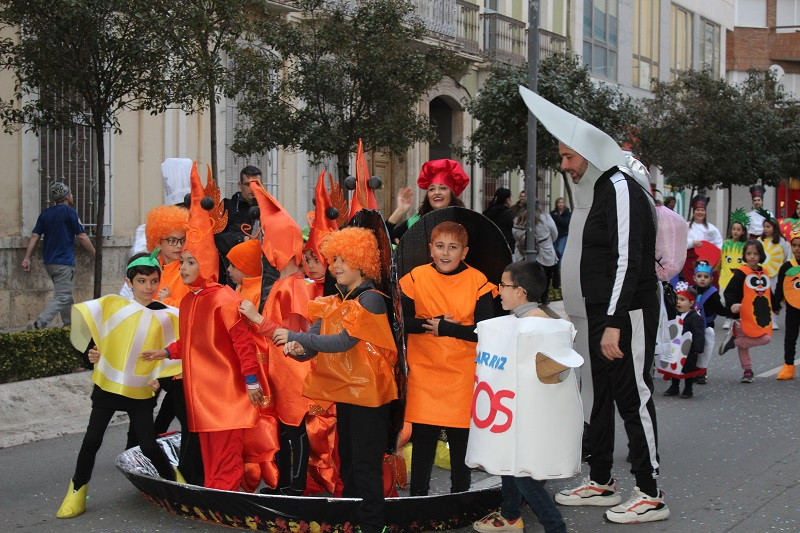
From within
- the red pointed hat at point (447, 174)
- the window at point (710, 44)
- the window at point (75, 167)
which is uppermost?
the window at point (710, 44)

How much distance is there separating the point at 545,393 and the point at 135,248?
492 centimetres

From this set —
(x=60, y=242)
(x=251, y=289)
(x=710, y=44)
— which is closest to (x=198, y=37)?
(x=60, y=242)

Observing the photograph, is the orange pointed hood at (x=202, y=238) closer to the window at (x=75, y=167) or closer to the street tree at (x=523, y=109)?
the window at (x=75, y=167)

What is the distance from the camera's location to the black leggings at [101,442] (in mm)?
6078

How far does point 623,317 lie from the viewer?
5.88m

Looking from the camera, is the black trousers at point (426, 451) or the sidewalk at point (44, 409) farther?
the sidewalk at point (44, 409)

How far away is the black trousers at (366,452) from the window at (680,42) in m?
35.1

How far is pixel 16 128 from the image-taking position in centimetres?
1412

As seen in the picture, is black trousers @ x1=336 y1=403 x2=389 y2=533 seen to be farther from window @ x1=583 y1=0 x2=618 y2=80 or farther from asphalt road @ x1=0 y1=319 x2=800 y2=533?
window @ x1=583 y1=0 x2=618 y2=80

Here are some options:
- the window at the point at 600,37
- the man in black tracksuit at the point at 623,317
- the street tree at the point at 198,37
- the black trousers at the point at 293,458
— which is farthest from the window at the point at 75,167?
the window at the point at 600,37

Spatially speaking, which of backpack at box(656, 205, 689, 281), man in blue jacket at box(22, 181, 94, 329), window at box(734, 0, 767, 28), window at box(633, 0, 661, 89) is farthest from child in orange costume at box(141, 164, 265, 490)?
window at box(734, 0, 767, 28)

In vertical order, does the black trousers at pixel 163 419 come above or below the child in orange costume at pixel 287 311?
below

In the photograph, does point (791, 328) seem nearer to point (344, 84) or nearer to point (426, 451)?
point (426, 451)

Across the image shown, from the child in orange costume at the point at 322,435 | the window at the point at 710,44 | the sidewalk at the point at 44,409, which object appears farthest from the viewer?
the window at the point at 710,44
